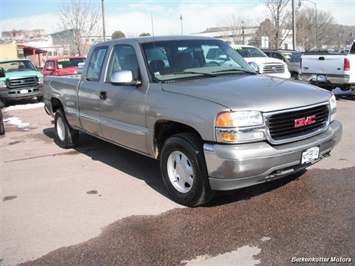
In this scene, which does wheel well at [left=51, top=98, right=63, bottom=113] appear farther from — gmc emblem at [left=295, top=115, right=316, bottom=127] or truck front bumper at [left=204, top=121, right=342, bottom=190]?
gmc emblem at [left=295, top=115, right=316, bottom=127]

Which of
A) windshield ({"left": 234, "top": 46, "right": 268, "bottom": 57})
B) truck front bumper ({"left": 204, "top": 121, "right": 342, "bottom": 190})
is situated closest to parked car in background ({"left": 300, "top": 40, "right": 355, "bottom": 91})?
windshield ({"left": 234, "top": 46, "right": 268, "bottom": 57})

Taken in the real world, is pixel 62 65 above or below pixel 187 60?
above

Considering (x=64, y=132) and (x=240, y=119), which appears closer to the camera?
(x=240, y=119)

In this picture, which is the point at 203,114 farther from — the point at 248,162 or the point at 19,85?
the point at 19,85

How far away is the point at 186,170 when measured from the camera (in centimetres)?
411

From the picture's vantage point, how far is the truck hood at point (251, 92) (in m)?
3.66

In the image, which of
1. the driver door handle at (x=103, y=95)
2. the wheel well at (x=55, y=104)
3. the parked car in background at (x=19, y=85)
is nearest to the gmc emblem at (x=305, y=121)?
the driver door handle at (x=103, y=95)

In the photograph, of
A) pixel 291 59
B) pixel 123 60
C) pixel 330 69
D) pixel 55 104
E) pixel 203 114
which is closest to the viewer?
pixel 203 114

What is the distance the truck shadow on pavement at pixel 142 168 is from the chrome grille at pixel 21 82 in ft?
22.6

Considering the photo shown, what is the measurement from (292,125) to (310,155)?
40cm

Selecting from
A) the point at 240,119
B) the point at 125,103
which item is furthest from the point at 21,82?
the point at 240,119

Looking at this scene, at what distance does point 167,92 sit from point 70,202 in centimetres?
180

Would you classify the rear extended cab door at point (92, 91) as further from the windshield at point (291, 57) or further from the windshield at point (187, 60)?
the windshield at point (291, 57)

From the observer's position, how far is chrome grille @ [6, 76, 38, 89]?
14389 mm
